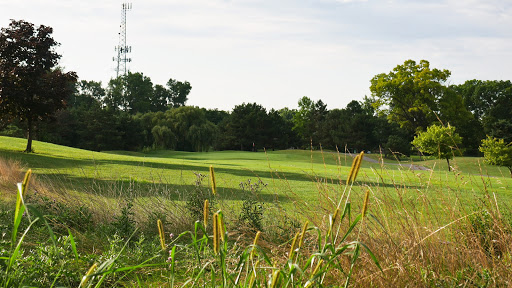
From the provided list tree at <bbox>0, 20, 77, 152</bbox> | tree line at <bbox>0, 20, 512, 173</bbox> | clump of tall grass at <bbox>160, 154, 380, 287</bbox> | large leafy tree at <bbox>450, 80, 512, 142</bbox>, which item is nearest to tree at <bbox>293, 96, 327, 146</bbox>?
tree line at <bbox>0, 20, 512, 173</bbox>

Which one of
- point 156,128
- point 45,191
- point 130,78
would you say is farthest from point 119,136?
point 45,191

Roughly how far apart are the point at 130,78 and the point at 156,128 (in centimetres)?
2329

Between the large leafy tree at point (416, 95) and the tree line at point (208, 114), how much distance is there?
0.28 ft

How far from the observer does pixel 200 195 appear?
6172 millimetres

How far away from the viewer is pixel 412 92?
40188 mm

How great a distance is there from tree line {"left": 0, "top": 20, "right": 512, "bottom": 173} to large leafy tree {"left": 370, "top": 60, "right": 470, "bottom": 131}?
0.28 ft

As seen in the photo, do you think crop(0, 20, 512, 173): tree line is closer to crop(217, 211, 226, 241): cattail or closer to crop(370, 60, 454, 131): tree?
crop(370, 60, 454, 131): tree

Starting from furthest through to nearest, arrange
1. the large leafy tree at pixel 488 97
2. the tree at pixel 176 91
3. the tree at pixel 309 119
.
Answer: the tree at pixel 176 91, the tree at pixel 309 119, the large leafy tree at pixel 488 97

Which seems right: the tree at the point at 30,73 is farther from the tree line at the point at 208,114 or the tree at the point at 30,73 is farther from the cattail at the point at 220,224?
the cattail at the point at 220,224

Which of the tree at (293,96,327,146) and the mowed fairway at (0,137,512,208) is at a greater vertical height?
the tree at (293,96,327,146)

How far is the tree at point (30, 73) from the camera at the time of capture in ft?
59.8

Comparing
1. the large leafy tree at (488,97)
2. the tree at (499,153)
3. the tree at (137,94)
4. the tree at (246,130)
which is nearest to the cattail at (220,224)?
the tree at (499,153)

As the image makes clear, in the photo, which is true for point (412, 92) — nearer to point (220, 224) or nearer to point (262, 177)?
point (262, 177)

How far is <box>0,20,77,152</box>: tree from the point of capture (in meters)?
18.2
